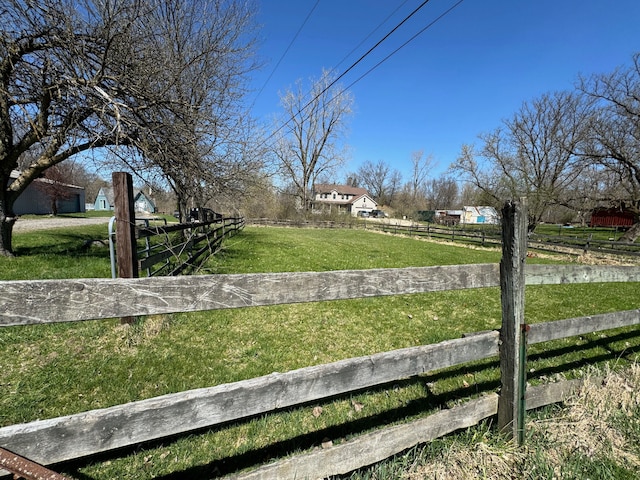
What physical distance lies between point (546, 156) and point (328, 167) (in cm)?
2632

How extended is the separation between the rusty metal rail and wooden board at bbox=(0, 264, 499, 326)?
1.68ft

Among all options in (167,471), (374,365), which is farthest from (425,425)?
(167,471)

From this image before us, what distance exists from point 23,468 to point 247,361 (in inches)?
107

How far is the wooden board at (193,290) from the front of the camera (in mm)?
1296

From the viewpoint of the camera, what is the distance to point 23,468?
1.16 metres

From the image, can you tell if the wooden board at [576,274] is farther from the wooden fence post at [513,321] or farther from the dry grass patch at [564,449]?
the dry grass patch at [564,449]

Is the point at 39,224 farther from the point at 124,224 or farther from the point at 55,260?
the point at 124,224

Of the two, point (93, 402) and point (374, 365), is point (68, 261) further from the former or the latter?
point (374, 365)

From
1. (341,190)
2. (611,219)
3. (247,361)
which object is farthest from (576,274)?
(341,190)

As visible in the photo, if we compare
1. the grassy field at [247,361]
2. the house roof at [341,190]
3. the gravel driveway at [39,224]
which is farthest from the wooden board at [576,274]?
the house roof at [341,190]

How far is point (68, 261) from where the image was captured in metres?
7.62

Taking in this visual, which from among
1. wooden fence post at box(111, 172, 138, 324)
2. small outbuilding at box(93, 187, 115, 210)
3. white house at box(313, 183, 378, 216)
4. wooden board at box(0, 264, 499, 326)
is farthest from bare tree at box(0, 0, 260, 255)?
white house at box(313, 183, 378, 216)

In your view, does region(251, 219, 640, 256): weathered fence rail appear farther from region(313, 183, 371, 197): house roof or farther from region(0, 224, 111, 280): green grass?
region(313, 183, 371, 197): house roof

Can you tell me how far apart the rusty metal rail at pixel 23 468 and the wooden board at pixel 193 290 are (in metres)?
0.51
